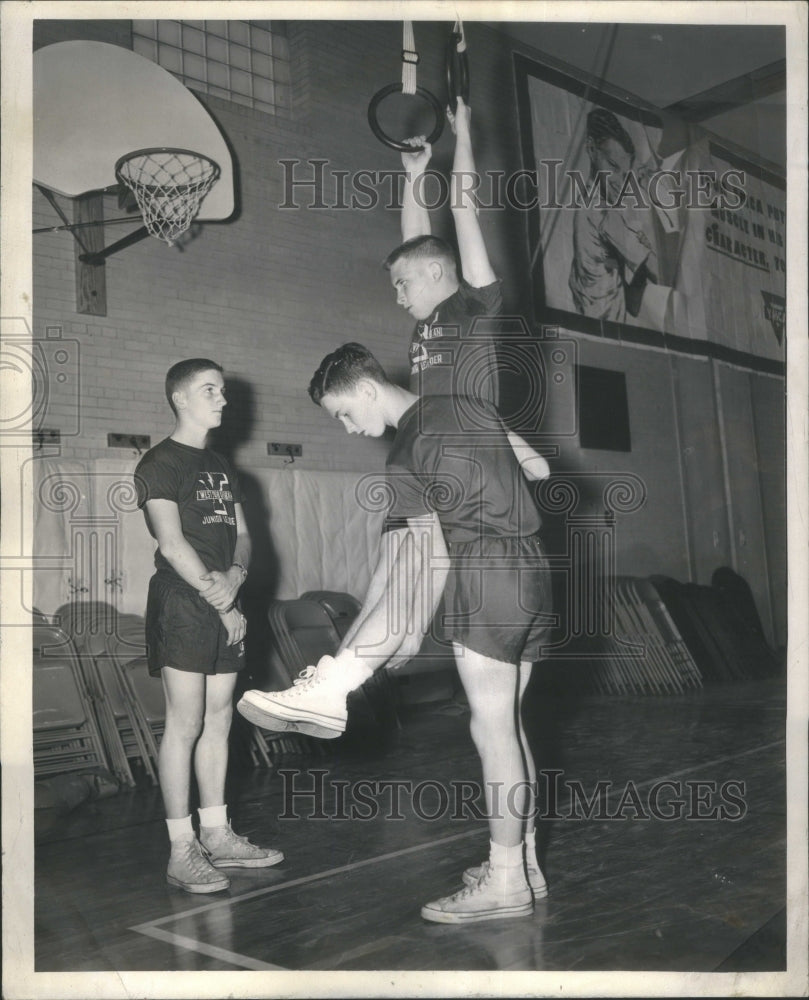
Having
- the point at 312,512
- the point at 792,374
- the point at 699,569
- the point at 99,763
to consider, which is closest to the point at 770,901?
the point at 792,374

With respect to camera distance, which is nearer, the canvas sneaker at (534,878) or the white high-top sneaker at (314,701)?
the white high-top sneaker at (314,701)

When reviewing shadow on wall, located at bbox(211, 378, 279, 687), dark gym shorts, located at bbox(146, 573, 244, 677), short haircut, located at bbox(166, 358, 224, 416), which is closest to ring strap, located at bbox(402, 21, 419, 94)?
short haircut, located at bbox(166, 358, 224, 416)

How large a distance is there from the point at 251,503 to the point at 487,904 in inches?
155

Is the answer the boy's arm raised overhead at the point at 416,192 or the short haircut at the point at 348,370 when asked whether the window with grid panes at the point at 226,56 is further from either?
the short haircut at the point at 348,370

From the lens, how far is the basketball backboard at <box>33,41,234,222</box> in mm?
4785

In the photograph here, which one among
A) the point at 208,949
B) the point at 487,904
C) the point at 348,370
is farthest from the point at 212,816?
the point at 348,370

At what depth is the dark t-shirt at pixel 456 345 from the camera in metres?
3.01

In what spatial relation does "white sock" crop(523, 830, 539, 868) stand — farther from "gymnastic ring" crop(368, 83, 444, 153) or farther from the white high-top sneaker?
"gymnastic ring" crop(368, 83, 444, 153)

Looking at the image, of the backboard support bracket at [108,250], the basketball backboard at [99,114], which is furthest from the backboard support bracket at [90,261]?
the basketball backboard at [99,114]

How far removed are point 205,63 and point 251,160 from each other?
660 mm

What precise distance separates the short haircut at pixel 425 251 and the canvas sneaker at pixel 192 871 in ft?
6.99
